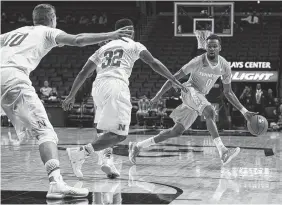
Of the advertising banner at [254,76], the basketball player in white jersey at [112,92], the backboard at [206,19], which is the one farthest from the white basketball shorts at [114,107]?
the advertising banner at [254,76]

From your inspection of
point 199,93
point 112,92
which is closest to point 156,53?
point 199,93

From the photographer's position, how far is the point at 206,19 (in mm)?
17094

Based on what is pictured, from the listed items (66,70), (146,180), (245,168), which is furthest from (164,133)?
(66,70)

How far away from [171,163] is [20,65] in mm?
3123

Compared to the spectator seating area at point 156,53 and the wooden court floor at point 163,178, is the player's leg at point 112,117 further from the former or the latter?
the spectator seating area at point 156,53

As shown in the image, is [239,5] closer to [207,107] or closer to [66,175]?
[207,107]

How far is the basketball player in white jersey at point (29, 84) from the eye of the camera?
4230 mm

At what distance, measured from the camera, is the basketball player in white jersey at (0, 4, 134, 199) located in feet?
13.9

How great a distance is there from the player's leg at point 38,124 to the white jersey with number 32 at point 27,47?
0.22 m

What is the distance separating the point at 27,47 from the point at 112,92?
1.10 meters

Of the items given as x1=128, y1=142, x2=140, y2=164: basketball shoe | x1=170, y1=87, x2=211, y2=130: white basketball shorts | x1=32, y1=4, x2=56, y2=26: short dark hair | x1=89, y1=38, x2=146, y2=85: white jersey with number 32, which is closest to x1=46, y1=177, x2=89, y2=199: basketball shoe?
x1=32, y1=4, x2=56, y2=26: short dark hair

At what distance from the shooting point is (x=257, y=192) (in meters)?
4.73

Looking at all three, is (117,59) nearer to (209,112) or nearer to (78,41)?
(78,41)

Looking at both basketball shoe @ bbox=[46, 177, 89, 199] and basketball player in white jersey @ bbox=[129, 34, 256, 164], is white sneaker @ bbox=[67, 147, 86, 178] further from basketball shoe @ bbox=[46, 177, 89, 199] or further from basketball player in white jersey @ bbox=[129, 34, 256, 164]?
basketball player in white jersey @ bbox=[129, 34, 256, 164]
